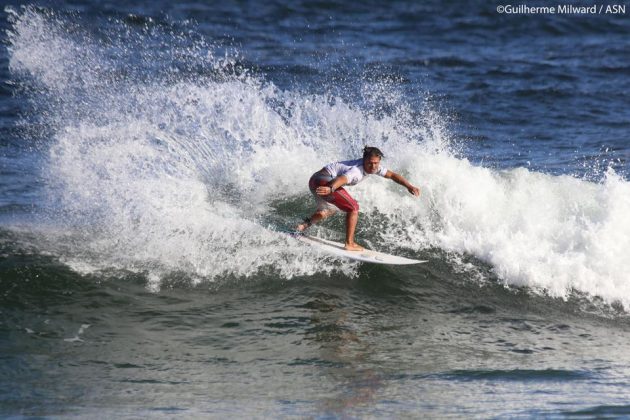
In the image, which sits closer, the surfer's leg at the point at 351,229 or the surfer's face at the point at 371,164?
the surfer's face at the point at 371,164

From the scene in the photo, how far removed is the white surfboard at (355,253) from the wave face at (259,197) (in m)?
0.15

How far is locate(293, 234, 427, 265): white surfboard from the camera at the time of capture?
10.0 m

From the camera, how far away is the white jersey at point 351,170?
31.3 feet

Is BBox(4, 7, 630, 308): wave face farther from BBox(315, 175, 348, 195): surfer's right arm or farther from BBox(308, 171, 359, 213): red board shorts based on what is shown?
BBox(315, 175, 348, 195): surfer's right arm

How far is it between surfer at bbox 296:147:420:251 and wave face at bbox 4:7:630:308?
0.52 meters

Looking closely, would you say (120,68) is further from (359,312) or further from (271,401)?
(271,401)

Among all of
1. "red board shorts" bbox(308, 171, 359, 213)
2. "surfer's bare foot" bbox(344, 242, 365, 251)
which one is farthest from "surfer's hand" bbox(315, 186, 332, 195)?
"surfer's bare foot" bbox(344, 242, 365, 251)

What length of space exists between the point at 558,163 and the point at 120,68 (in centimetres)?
989

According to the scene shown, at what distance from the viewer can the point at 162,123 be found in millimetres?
14320

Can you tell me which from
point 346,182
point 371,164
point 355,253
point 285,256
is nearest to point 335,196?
point 346,182

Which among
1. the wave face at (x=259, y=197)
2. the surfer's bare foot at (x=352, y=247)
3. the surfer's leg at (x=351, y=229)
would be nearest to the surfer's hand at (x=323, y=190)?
the surfer's leg at (x=351, y=229)

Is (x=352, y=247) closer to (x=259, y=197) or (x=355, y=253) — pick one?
(x=355, y=253)

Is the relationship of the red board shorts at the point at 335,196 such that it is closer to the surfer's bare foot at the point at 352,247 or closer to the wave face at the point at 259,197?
the surfer's bare foot at the point at 352,247

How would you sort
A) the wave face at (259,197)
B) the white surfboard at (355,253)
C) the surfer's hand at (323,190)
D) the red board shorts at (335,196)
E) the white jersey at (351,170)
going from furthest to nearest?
1. the wave face at (259,197)
2. the white surfboard at (355,253)
3. the red board shorts at (335,196)
4. the white jersey at (351,170)
5. the surfer's hand at (323,190)
